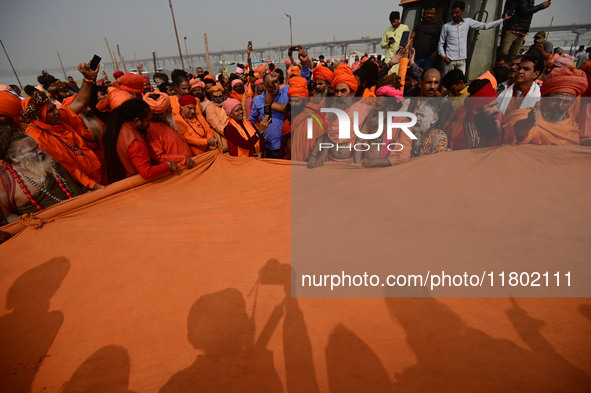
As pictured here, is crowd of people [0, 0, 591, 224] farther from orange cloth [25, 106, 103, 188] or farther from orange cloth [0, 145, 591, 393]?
orange cloth [0, 145, 591, 393]

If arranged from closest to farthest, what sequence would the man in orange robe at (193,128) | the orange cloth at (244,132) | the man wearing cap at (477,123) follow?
the man wearing cap at (477,123), the orange cloth at (244,132), the man in orange robe at (193,128)

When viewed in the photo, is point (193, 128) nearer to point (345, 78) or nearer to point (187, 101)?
point (187, 101)

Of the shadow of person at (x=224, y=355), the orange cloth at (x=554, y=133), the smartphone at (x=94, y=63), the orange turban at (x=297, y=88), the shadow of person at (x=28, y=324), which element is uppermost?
the smartphone at (x=94, y=63)

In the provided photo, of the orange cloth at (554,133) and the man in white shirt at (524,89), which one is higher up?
the man in white shirt at (524,89)

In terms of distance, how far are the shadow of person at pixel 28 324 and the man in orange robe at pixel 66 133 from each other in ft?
4.38

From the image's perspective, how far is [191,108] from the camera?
4.25m

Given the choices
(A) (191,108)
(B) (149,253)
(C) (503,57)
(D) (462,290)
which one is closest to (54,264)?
(B) (149,253)

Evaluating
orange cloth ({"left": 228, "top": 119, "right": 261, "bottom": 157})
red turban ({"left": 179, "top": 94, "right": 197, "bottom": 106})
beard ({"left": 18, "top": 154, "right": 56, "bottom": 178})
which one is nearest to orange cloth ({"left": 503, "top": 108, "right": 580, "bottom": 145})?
orange cloth ({"left": 228, "top": 119, "right": 261, "bottom": 157})

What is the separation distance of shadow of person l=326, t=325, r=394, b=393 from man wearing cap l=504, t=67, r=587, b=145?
11.0 feet

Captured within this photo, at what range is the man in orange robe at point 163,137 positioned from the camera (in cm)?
346

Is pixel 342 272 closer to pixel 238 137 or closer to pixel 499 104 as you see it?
pixel 238 137

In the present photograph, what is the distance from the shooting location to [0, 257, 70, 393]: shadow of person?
1.52 m

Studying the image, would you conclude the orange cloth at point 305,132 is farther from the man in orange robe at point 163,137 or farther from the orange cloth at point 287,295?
the man in orange robe at point 163,137

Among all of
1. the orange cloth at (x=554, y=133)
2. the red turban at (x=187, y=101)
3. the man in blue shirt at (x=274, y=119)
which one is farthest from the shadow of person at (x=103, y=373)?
the orange cloth at (x=554, y=133)
